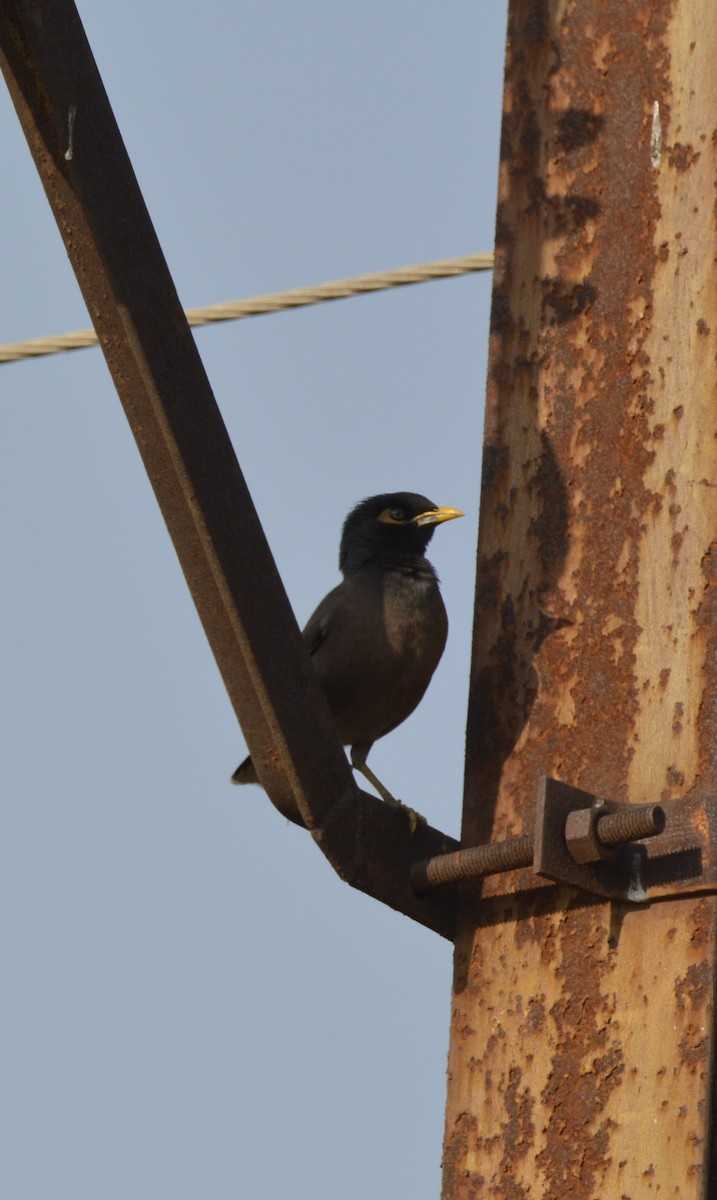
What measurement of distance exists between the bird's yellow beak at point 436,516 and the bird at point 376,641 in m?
0.15

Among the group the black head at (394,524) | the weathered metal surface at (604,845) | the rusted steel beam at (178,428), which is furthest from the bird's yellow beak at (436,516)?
the weathered metal surface at (604,845)

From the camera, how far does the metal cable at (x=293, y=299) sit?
→ 14.6 feet

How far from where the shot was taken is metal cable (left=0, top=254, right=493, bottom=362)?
4.46 m

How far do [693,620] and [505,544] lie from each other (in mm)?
487

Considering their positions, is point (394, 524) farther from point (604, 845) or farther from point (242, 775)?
point (604, 845)

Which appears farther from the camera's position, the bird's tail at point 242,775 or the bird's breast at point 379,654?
the bird's tail at point 242,775

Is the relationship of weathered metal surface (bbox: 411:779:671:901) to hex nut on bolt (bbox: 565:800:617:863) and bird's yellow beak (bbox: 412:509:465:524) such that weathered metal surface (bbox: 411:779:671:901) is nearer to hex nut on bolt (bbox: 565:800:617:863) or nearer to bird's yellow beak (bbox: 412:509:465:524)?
hex nut on bolt (bbox: 565:800:617:863)

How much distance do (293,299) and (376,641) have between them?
96 cm

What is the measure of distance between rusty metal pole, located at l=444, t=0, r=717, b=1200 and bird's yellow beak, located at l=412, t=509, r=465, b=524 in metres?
2.18

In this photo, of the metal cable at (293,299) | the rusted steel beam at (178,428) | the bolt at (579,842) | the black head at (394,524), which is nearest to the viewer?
the bolt at (579,842)

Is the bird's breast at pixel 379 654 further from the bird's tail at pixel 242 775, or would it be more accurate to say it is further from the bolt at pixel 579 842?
the bolt at pixel 579 842

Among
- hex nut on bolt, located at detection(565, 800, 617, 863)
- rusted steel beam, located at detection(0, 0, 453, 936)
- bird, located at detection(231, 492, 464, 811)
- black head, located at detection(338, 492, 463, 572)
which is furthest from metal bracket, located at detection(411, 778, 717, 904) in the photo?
black head, located at detection(338, 492, 463, 572)

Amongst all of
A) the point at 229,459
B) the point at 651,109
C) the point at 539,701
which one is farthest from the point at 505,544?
the point at 651,109

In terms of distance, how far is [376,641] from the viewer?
4.80 meters
